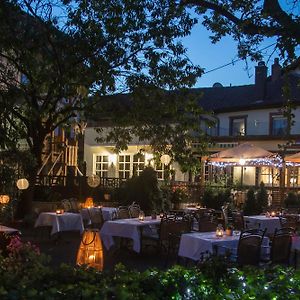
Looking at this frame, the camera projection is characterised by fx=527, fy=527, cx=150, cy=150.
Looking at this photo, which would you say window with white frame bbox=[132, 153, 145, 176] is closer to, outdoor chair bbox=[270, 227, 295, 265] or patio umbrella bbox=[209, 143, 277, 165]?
patio umbrella bbox=[209, 143, 277, 165]

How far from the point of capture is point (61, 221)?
12.3m

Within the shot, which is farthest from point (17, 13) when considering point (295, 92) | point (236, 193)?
point (295, 92)

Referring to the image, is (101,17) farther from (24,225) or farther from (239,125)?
(239,125)

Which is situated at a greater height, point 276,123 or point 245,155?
point 276,123

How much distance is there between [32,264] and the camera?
3.88 metres

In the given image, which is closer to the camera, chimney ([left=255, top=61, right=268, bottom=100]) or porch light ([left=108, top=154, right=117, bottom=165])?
porch light ([left=108, top=154, right=117, bottom=165])

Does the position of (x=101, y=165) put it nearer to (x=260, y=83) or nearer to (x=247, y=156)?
(x=260, y=83)


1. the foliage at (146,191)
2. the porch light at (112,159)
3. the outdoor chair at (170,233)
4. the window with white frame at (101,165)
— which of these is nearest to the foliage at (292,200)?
the foliage at (146,191)

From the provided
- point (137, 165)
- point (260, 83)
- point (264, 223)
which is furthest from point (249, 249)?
point (260, 83)

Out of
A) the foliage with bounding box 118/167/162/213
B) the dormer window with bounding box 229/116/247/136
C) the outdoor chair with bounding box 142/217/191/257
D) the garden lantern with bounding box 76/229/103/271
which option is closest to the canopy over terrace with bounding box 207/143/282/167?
the foliage with bounding box 118/167/162/213

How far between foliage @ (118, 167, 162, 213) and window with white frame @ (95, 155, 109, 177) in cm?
1287

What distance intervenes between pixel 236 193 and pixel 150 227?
906cm

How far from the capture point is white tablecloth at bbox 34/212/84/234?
12.2 metres

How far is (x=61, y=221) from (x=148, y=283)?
911 centimetres
